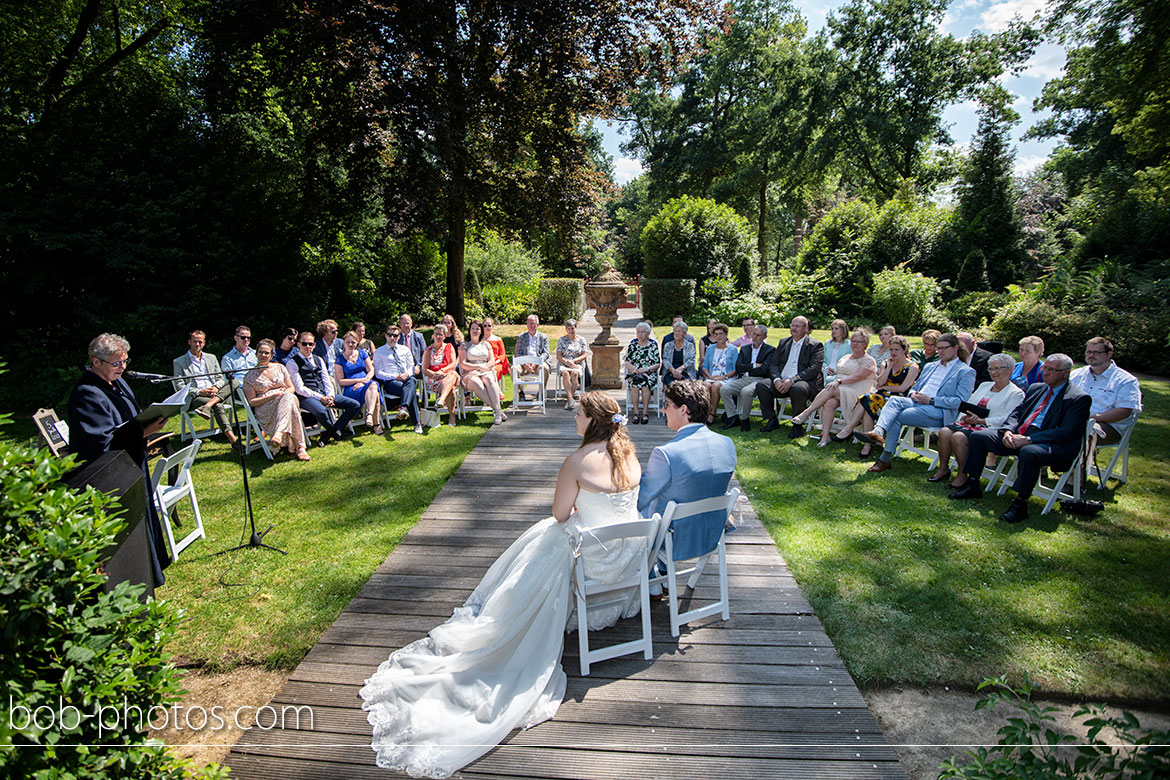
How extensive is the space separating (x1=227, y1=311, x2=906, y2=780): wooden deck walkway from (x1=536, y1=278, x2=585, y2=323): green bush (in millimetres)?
16258

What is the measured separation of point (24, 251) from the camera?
10.7m

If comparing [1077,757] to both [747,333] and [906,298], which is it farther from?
[906,298]

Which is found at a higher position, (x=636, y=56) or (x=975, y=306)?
(x=636, y=56)

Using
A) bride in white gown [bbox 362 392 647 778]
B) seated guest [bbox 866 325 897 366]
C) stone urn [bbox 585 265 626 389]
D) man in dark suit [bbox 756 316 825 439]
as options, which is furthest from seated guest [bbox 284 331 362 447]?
seated guest [bbox 866 325 897 366]

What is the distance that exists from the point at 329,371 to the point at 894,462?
7.30 meters

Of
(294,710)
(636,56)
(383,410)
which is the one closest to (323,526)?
(294,710)

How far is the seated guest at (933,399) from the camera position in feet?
21.0

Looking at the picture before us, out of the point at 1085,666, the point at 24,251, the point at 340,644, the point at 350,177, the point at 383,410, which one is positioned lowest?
the point at 1085,666

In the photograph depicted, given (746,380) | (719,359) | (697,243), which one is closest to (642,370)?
(719,359)

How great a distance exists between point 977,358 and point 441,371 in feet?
23.1

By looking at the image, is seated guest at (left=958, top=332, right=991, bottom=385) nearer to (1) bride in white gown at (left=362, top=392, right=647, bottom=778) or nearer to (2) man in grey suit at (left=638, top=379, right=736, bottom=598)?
(2) man in grey suit at (left=638, top=379, right=736, bottom=598)

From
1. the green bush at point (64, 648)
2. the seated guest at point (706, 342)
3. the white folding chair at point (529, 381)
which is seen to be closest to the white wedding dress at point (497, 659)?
the green bush at point (64, 648)

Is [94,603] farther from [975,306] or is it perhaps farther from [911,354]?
[975,306]

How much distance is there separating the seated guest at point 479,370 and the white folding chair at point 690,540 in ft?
17.6
